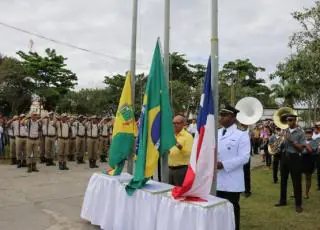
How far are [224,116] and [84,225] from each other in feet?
10.2

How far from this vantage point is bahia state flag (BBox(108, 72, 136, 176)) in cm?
649

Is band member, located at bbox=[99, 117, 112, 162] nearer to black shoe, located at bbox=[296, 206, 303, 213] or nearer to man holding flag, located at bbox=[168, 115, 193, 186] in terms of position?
black shoe, located at bbox=[296, 206, 303, 213]

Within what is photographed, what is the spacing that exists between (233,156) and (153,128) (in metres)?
1.20

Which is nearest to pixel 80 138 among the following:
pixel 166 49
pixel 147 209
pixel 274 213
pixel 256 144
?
pixel 274 213

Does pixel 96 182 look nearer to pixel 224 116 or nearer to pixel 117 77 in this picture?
pixel 224 116

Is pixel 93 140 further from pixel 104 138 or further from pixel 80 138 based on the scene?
pixel 104 138

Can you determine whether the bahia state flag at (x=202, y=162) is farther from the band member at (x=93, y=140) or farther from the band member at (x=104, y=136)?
the band member at (x=104, y=136)

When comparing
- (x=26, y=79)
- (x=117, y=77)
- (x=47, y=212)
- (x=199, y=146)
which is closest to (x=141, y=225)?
(x=199, y=146)

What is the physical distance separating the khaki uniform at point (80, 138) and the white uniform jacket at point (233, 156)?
1105cm

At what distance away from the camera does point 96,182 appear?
660 centimetres

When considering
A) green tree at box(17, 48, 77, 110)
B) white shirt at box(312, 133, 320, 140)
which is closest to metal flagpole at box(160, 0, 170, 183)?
white shirt at box(312, 133, 320, 140)

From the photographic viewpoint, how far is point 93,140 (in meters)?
15.6

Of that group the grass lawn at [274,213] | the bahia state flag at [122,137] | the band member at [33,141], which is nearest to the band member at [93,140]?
the band member at [33,141]

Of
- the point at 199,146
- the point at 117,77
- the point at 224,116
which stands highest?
the point at 117,77
